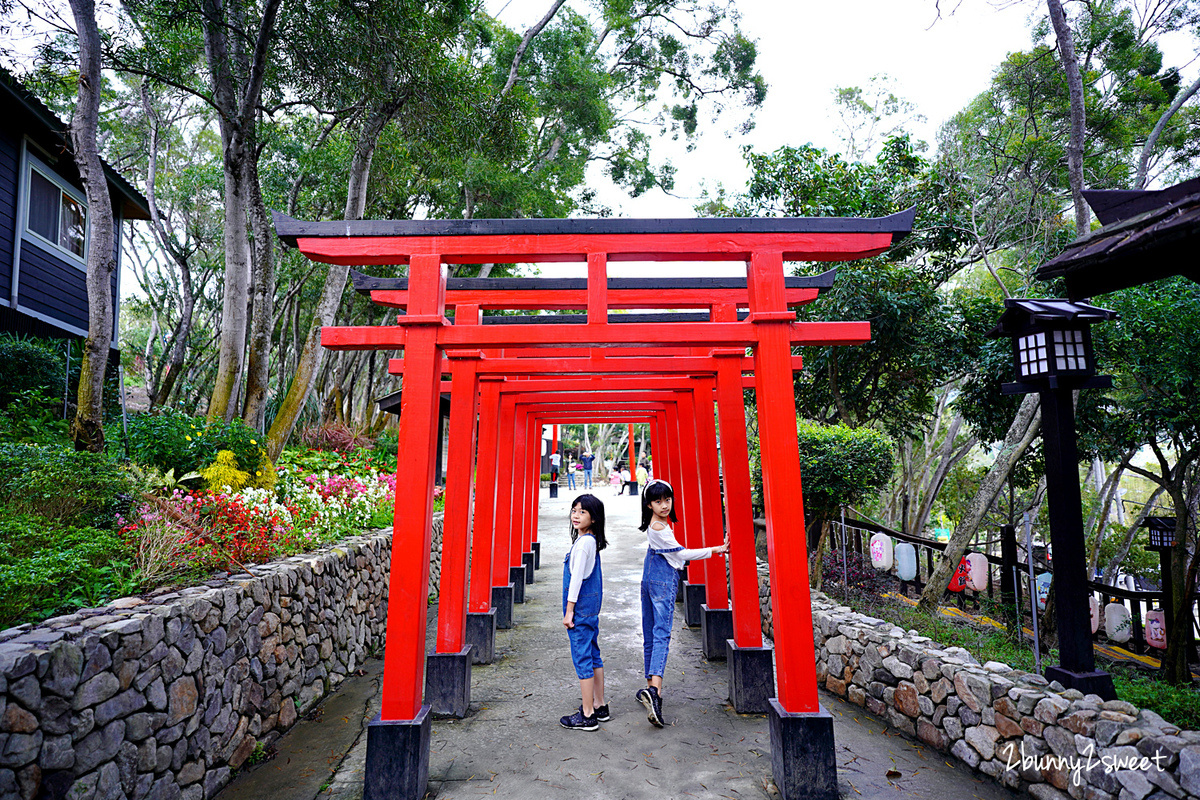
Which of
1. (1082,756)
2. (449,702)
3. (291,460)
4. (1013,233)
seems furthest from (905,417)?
(291,460)

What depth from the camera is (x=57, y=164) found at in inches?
389

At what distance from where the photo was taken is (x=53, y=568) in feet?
11.0

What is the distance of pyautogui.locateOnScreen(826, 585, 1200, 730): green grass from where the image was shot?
12.4ft

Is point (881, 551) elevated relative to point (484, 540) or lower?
lower

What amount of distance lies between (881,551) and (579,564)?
5.04 m

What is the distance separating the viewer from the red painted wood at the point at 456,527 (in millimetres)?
4988

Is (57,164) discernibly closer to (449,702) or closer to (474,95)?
(474,95)

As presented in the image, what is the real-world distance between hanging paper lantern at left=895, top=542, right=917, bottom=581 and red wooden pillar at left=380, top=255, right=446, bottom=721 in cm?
608

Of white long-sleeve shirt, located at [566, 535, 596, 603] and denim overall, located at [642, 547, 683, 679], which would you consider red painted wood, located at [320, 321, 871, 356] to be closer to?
white long-sleeve shirt, located at [566, 535, 596, 603]

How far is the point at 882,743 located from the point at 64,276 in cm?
1274

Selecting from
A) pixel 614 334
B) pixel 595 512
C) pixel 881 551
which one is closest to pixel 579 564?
pixel 595 512

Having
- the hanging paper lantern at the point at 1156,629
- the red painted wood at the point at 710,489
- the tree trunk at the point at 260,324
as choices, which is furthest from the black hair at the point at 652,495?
the tree trunk at the point at 260,324

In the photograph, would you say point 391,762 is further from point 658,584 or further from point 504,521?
point 504,521

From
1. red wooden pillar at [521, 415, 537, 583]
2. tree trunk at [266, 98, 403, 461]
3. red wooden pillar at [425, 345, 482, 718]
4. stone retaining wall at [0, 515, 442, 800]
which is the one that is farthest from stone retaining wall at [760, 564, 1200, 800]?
tree trunk at [266, 98, 403, 461]
